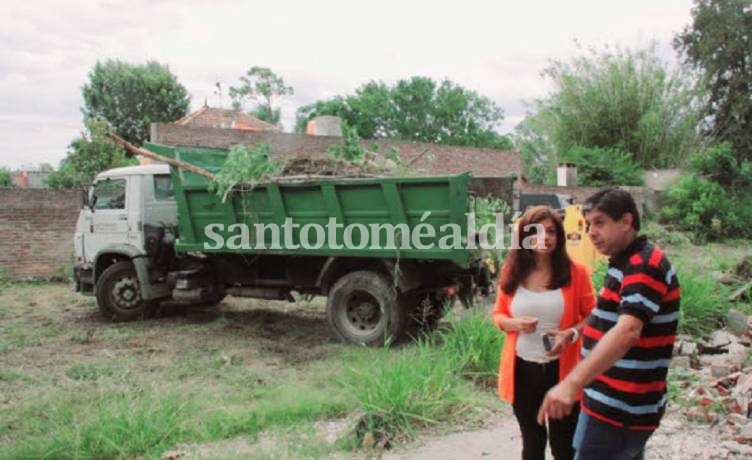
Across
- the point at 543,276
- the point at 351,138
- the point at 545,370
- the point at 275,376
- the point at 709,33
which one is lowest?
the point at 275,376

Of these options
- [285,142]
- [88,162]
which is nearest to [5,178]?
[88,162]

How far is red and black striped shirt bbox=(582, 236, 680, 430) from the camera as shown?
201cm

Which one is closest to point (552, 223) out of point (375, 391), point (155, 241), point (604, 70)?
point (375, 391)

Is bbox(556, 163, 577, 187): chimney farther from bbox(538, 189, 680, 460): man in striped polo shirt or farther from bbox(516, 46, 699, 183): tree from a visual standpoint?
bbox(538, 189, 680, 460): man in striped polo shirt

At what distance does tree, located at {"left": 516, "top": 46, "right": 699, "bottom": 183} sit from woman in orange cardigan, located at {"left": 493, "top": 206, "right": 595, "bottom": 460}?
2370 cm

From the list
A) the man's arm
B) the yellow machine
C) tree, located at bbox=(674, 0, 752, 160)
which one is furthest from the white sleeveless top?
tree, located at bbox=(674, 0, 752, 160)

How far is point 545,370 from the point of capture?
281cm

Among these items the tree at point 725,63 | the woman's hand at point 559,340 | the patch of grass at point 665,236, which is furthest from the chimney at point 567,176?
the woman's hand at point 559,340

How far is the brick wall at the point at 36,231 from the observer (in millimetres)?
11805

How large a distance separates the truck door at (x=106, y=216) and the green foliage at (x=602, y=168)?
18.3 metres

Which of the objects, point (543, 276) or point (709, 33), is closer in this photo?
point (543, 276)

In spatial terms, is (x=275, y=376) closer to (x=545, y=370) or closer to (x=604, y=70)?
(x=545, y=370)

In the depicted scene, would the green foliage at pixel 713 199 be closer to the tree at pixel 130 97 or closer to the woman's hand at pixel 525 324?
the woman's hand at pixel 525 324

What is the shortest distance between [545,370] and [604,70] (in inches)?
1006
